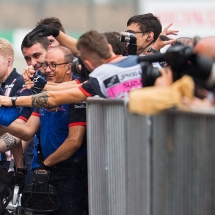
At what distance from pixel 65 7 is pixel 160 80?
1416 cm

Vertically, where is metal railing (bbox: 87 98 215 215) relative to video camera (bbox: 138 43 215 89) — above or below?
below

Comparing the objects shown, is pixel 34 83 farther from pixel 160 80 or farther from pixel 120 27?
pixel 120 27

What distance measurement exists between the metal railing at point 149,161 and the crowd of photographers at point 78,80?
0.86 ft

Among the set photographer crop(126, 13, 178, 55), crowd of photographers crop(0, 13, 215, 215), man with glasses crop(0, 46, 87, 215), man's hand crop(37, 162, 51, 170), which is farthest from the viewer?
photographer crop(126, 13, 178, 55)

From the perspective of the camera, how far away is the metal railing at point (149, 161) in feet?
11.6

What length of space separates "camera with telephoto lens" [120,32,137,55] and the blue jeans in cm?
98

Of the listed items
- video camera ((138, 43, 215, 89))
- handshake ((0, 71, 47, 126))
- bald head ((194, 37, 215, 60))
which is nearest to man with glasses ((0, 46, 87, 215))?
handshake ((0, 71, 47, 126))

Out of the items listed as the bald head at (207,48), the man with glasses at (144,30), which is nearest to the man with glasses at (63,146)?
the man with glasses at (144,30)

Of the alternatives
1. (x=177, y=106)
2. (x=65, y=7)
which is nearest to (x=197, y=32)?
(x=65, y=7)

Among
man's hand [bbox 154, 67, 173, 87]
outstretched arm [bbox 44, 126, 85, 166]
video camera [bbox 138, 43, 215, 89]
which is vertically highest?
video camera [bbox 138, 43, 215, 89]

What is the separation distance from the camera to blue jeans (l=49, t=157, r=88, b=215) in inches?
244

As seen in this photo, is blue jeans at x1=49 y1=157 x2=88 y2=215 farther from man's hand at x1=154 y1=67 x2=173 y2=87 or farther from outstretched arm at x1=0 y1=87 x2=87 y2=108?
man's hand at x1=154 y1=67 x2=173 y2=87

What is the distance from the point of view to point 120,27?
17609mm

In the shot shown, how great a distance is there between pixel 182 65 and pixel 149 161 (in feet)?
1.78
